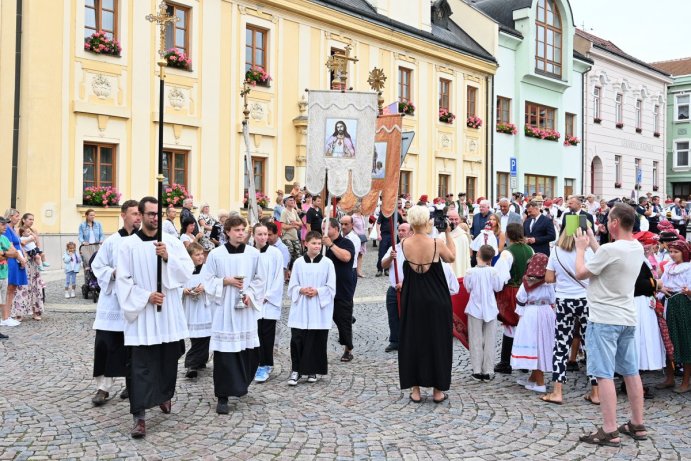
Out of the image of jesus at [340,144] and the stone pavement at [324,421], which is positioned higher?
the image of jesus at [340,144]

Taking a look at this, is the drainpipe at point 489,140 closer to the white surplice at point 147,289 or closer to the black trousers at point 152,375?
the white surplice at point 147,289

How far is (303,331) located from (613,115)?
34808mm

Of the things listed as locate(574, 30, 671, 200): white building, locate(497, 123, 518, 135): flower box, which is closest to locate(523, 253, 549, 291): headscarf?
locate(497, 123, 518, 135): flower box

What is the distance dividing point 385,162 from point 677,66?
4970 centimetres

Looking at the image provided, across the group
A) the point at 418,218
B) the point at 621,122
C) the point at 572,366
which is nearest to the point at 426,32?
the point at 621,122

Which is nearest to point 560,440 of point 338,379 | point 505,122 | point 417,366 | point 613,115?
point 417,366

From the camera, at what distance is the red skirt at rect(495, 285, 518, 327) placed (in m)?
8.17

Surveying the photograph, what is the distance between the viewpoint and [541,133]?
109 ft

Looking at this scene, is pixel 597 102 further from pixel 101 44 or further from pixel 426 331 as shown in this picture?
pixel 426 331

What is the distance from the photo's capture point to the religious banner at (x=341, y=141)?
9156mm

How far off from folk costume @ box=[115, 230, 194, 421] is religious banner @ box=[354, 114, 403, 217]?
3.84 m

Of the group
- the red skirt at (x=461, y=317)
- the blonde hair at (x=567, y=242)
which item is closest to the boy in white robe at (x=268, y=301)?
the red skirt at (x=461, y=317)

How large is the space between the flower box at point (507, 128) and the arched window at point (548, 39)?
123 inches

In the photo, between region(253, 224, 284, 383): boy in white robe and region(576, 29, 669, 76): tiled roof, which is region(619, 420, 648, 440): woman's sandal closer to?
region(253, 224, 284, 383): boy in white robe
